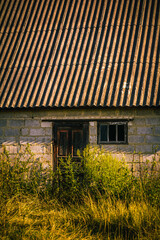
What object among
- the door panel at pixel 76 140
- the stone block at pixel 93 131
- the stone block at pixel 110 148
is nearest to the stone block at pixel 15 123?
the door panel at pixel 76 140

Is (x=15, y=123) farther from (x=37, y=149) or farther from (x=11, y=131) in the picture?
(x=37, y=149)

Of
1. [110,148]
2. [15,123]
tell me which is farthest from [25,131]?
[110,148]

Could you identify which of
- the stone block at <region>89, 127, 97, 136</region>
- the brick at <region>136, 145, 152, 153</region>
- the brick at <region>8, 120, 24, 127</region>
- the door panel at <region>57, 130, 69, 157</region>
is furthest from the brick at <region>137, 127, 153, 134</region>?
the brick at <region>8, 120, 24, 127</region>

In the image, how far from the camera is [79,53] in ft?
23.5

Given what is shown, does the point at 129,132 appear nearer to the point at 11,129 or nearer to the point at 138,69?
the point at 138,69

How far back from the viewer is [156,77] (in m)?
6.45

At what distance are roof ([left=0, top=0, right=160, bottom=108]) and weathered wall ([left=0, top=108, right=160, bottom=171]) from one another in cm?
28

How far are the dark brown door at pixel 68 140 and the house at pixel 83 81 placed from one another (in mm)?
26

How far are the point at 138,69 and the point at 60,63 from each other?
212cm

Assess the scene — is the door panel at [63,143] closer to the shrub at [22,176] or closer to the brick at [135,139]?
the shrub at [22,176]

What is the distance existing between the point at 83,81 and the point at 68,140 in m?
1.59

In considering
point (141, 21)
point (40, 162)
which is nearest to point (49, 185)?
point (40, 162)

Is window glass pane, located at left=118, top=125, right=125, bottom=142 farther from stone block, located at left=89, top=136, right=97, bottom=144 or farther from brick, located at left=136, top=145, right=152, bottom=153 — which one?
stone block, located at left=89, top=136, right=97, bottom=144

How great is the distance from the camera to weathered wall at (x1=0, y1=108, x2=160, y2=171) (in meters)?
6.08
